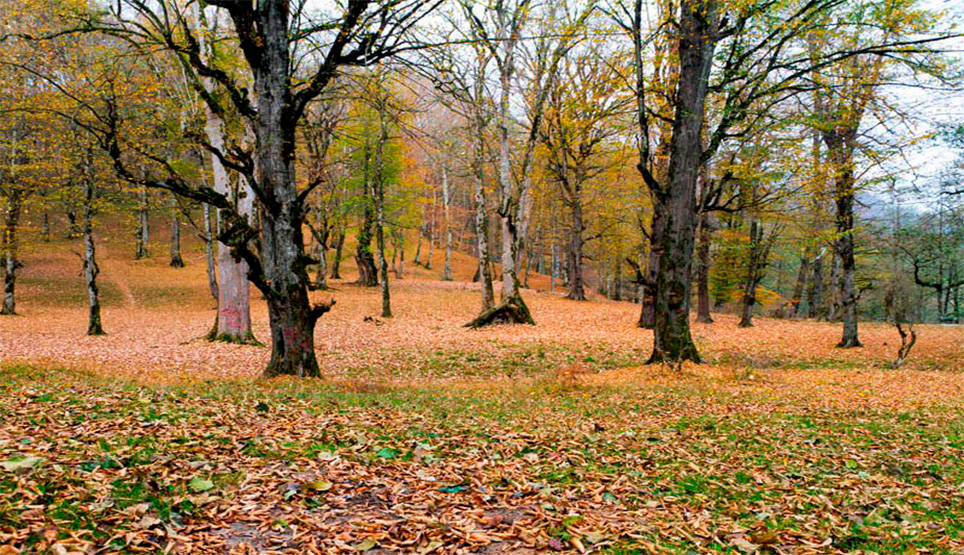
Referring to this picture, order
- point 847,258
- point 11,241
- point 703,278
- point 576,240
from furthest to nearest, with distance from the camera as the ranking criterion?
point 576,240, point 703,278, point 11,241, point 847,258

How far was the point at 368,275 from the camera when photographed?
29.8m

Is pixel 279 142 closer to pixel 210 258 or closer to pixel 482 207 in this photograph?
pixel 482 207

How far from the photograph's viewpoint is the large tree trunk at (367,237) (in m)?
26.3

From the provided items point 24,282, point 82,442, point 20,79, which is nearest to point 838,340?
point 82,442

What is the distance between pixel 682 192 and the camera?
956 centimetres

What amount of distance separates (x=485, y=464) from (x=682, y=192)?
7.47 m

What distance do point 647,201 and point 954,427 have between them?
1962 cm

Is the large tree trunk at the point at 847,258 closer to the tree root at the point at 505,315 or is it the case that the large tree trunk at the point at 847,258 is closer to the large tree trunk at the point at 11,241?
the tree root at the point at 505,315

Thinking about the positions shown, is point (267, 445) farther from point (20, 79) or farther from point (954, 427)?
point (20, 79)

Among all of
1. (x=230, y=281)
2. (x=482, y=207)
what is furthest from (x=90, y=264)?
(x=482, y=207)

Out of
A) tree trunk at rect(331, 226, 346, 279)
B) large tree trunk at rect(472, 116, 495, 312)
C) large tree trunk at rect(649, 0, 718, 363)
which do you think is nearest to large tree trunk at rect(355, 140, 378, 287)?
tree trunk at rect(331, 226, 346, 279)

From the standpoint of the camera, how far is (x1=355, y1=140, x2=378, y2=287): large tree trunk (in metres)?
26.3

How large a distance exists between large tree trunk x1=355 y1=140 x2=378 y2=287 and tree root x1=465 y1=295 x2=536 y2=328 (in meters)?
11.6

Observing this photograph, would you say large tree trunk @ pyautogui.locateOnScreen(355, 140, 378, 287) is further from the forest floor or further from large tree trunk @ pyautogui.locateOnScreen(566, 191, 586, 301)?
the forest floor
